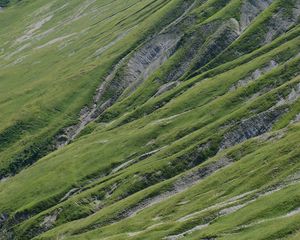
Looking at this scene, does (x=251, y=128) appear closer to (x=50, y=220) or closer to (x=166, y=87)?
(x=50, y=220)

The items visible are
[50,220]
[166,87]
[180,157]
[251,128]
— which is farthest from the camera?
[166,87]

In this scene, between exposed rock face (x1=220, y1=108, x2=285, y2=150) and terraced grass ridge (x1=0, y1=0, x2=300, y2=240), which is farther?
exposed rock face (x1=220, y1=108, x2=285, y2=150)

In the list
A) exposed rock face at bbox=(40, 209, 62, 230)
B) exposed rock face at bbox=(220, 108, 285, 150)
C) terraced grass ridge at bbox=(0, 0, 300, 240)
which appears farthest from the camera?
exposed rock face at bbox=(40, 209, 62, 230)

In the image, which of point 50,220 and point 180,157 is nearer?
point 50,220

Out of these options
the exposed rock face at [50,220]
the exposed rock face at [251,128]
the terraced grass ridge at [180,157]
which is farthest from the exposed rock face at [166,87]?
the exposed rock face at [50,220]

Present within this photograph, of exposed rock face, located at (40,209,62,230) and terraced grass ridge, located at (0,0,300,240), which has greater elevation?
terraced grass ridge, located at (0,0,300,240)

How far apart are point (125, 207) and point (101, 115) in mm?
75600

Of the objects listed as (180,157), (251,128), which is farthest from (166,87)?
(251,128)

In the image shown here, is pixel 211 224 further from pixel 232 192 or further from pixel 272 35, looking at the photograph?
pixel 272 35

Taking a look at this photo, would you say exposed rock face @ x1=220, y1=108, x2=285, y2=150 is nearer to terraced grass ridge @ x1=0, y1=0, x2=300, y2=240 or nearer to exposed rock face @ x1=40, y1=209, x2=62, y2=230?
terraced grass ridge @ x1=0, y1=0, x2=300, y2=240

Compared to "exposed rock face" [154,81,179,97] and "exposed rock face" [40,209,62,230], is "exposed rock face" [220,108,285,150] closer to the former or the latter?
"exposed rock face" [40,209,62,230]

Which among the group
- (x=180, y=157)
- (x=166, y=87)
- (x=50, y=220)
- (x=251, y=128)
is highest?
(x=166, y=87)

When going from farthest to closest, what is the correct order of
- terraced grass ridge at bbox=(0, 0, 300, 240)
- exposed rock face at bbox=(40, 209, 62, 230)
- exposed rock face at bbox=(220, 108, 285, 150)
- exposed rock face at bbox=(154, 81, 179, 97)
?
exposed rock face at bbox=(154, 81, 179, 97), exposed rock face at bbox=(40, 209, 62, 230), exposed rock face at bbox=(220, 108, 285, 150), terraced grass ridge at bbox=(0, 0, 300, 240)

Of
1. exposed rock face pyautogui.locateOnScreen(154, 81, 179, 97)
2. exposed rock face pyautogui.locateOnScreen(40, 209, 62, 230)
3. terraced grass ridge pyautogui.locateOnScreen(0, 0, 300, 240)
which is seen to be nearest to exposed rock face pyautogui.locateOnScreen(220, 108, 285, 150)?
terraced grass ridge pyautogui.locateOnScreen(0, 0, 300, 240)
